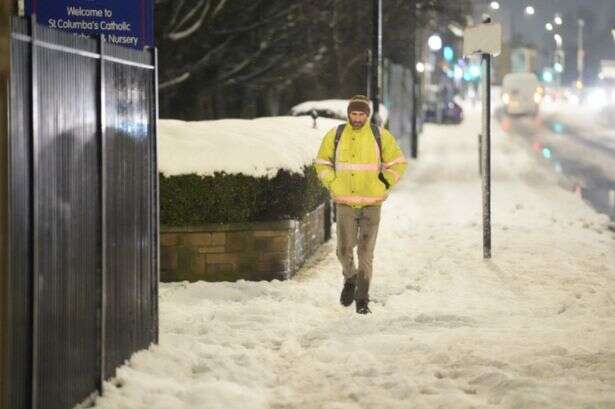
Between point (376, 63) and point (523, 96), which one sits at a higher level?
point (523, 96)

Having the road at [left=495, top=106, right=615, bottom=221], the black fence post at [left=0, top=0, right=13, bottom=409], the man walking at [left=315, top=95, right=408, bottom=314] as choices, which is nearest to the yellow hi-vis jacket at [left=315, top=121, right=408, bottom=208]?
the man walking at [left=315, top=95, right=408, bottom=314]

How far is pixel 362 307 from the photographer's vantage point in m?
9.29

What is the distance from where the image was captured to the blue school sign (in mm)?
7938

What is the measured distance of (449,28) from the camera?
41.2 metres

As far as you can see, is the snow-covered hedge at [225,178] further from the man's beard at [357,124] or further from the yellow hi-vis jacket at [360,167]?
the man's beard at [357,124]

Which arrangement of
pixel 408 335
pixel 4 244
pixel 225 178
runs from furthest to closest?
pixel 225 178, pixel 408 335, pixel 4 244

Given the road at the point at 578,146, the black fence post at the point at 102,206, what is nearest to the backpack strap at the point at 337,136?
the black fence post at the point at 102,206

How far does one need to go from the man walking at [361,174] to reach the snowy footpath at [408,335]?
0.61 m

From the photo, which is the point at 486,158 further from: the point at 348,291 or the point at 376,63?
the point at 376,63

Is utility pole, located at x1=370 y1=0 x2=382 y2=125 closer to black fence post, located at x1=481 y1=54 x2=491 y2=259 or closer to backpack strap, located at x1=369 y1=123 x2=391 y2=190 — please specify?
black fence post, located at x1=481 y1=54 x2=491 y2=259

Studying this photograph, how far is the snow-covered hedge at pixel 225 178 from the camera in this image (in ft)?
33.6

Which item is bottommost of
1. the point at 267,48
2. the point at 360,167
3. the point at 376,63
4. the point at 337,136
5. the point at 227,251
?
the point at 227,251

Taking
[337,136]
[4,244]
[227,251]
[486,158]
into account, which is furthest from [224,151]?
[4,244]

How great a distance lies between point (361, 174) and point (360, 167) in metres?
0.07
